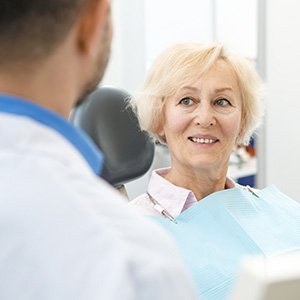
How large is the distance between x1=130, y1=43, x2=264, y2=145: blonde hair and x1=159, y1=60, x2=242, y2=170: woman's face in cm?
2

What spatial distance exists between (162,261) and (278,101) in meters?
2.45

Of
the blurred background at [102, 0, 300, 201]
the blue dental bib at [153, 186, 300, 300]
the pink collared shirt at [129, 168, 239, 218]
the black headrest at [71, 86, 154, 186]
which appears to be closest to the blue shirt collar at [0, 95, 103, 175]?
the blue dental bib at [153, 186, 300, 300]

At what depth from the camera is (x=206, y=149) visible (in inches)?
64.2

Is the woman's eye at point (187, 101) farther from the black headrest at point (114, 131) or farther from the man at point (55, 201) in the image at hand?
the man at point (55, 201)

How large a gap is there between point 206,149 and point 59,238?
1167 millimetres

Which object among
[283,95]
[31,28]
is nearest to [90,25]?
[31,28]

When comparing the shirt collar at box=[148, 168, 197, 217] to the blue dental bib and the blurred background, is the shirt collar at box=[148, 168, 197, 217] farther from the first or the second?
the blurred background

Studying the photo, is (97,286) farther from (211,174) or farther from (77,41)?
(211,174)

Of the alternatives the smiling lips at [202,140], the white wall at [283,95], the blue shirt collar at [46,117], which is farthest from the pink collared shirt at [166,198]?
the white wall at [283,95]

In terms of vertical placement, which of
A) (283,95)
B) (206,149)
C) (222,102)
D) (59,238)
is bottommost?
(283,95)

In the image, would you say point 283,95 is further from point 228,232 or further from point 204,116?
point 228,232

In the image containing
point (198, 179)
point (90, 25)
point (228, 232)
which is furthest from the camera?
point (198, 179)

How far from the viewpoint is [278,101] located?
9.42ft

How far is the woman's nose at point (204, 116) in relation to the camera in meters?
1.63
